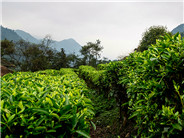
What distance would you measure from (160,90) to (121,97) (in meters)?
2.32

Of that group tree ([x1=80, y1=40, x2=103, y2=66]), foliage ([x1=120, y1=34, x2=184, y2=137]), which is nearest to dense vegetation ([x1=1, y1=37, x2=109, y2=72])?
tree ([x1=80, y1=40, x2=103, y2=66])

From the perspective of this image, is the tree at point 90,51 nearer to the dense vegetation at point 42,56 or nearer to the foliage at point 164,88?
the dense vegetation at point 42,56

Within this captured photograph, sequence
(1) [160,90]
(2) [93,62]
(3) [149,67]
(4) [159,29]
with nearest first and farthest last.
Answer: (1) [160,90], (3) [149,67], (4) [159,29], (2) [93,62]

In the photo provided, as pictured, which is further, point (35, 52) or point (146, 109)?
point (35, 52)

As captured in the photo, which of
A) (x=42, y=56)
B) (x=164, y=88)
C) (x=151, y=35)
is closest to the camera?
(x=164, y=88)

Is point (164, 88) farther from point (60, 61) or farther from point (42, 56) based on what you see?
point (60, 61)

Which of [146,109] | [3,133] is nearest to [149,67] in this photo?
[146,109]

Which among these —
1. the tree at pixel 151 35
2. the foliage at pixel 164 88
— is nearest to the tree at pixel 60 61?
the tree at pixel 151 35

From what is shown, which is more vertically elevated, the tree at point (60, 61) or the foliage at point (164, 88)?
the tree at point (60, 61)

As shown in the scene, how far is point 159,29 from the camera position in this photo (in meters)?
20.3

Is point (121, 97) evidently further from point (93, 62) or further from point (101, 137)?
point (93, 62)

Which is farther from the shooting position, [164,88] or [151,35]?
[151,35]

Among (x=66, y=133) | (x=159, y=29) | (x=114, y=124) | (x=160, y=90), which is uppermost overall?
(x=159, y=29)

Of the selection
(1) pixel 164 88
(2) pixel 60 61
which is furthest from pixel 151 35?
(1) pixel 164 88
